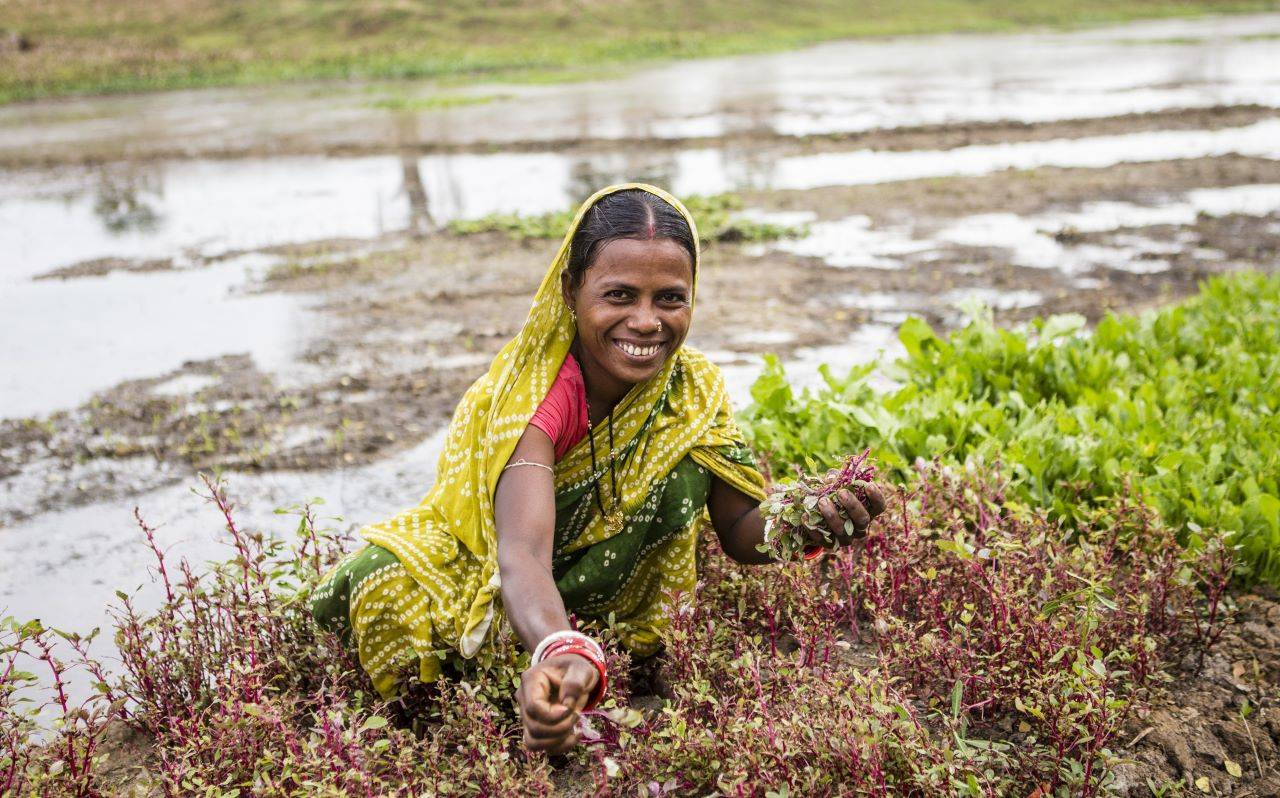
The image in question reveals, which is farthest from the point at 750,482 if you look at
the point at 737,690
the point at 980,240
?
the point at 980,240

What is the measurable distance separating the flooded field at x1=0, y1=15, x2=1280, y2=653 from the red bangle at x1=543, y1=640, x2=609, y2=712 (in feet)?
6.70

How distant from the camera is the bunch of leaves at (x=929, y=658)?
7.35 ft

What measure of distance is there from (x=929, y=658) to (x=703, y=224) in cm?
627

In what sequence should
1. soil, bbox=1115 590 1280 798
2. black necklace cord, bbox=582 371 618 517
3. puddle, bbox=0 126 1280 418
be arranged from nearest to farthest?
soil, bbox=1115 590 1280 798 → black necklace cord, bbox=582 371 618 517 → puddle, bbox=0 126 1280 418

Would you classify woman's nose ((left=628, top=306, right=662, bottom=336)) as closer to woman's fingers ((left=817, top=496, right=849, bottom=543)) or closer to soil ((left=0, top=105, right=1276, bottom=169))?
woman's fingers ((left=817, top=496, right=849, bottom=543))

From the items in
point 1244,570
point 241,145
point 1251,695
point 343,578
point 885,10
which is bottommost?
point 1251,695

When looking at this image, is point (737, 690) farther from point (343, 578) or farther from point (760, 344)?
point (760, 344)

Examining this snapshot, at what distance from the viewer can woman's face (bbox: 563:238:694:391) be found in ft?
8.23

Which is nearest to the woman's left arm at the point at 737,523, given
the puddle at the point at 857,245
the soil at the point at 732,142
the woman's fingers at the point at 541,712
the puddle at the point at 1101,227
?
the woman's fingers at the point at 541,712

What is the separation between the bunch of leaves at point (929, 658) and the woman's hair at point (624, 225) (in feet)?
3.11

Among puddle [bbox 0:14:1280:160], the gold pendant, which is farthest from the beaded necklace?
puddle [bbox 0:14:1280:160]

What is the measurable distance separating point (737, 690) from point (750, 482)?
1.94ft

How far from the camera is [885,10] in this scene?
40156mm

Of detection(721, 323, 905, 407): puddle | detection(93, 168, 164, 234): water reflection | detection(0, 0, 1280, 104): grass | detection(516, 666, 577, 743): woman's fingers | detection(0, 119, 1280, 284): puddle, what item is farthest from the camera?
detection(0, 0, 1280, 104): grass
